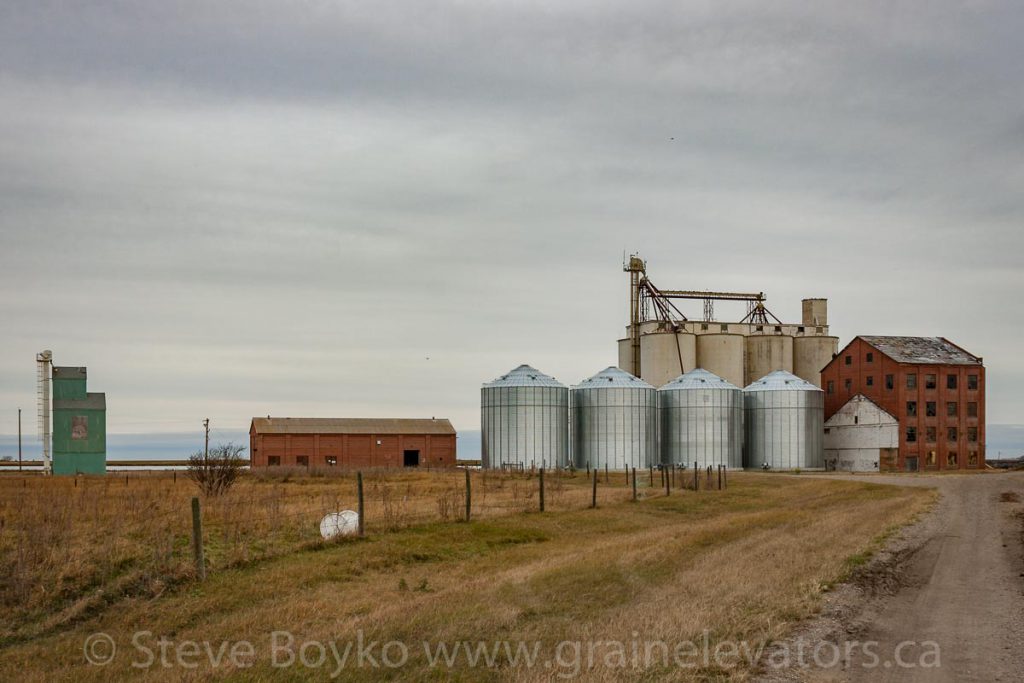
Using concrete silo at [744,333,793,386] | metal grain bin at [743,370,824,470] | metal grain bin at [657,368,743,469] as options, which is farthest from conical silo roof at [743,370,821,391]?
concrete silo at [744,333,793,386]

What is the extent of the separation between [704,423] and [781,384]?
856 cm

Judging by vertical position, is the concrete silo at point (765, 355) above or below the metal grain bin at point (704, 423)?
above

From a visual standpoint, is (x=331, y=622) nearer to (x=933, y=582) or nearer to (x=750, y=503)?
(x=933, y=582)

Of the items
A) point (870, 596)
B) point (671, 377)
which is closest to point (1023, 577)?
point (870, 596)

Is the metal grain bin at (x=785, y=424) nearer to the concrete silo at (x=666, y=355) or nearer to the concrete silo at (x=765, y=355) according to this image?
the concrete silo at (x=666, y=355)

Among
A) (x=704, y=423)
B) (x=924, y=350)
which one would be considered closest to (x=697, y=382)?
(x=704, y=423)

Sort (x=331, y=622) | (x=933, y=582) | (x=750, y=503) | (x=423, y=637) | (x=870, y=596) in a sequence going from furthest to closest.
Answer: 1. (x=750, y=503)
2. (x=933, y=582)
3. (x=870, y=596)
4. (x=331, y=622)
5. (x=423, y=637)

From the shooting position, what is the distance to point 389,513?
1027 inches

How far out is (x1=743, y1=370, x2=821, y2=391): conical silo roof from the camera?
8450cm

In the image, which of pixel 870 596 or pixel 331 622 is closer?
pixel 331 622

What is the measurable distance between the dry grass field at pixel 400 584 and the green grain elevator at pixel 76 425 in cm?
4974

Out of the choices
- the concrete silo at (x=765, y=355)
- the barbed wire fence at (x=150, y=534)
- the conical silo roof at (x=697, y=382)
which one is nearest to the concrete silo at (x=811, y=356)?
the concrete silo at (x=765, y=355)

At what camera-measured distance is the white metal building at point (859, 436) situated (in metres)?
85.2

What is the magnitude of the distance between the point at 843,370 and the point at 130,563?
8254 centimetres
